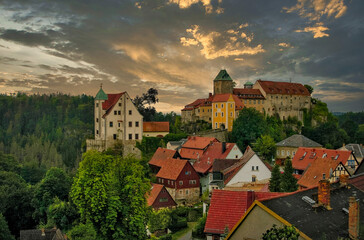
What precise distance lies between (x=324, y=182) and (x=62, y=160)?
3667 inches

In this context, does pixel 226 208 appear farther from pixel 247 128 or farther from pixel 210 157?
pixel 247 128

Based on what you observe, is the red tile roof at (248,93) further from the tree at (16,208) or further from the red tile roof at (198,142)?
the tree at (16,208)

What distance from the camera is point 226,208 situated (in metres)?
18.6

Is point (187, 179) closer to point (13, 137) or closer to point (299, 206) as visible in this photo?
point (299, 206)

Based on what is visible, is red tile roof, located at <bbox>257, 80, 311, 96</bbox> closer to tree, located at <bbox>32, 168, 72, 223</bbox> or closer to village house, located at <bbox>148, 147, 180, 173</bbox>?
village house, located at <bbox>148, 147, 180, 173</bbox>

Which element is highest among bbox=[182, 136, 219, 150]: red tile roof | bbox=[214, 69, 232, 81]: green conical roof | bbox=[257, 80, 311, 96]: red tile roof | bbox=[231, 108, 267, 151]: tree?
bbox=[214, 69, 232, 81]: green conical roof

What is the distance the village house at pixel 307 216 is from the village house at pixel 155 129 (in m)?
42.1

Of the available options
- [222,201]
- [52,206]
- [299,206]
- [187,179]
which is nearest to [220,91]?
[187,179]

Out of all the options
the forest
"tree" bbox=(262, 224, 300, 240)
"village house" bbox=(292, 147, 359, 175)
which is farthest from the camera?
"village house" bbox=(292, 147, 359, 175)

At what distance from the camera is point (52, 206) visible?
37.5m

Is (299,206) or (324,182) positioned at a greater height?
(324,182)

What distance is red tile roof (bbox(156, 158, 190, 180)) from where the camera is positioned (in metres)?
41.8

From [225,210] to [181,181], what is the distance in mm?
23162

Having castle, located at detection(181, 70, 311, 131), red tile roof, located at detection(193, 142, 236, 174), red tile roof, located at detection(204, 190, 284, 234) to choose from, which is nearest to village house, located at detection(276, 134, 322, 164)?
castle, located at detection(181, 70, 311, 131)
